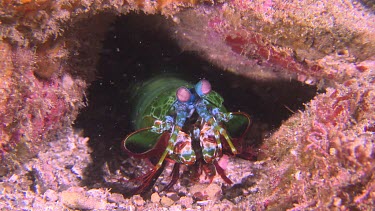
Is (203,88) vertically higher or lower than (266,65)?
lower

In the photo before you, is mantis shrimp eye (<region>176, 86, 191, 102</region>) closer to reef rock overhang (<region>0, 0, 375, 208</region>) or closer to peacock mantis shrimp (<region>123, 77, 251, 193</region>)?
peacock mantis shrimp (<region>123, 77, 251, 193</region>)

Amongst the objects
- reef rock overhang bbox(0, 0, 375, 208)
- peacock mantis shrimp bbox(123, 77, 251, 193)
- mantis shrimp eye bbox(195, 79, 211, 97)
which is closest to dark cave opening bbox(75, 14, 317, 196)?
reef rock overhang bbox(0, 0, 375, 208)

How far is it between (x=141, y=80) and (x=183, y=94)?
2.08 metres

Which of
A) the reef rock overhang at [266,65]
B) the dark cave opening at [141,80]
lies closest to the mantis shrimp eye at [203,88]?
the reef rock overhang at [266,65]

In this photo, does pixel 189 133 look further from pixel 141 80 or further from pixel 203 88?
pixel 141 80

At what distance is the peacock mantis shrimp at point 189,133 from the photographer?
280cm

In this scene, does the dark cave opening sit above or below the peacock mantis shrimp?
above

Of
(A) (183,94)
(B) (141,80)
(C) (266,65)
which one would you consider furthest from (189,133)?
(B) (141,80)

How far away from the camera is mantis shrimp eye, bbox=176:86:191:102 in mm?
2730

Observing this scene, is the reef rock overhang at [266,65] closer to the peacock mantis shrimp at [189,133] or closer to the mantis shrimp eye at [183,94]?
the peacock mantis shrimp at [189,133]

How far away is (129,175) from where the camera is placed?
12.0ft

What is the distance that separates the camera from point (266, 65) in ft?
11.7

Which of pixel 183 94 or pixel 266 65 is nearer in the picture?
pixel 183 94

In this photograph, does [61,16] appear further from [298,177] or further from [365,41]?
[365,41]
